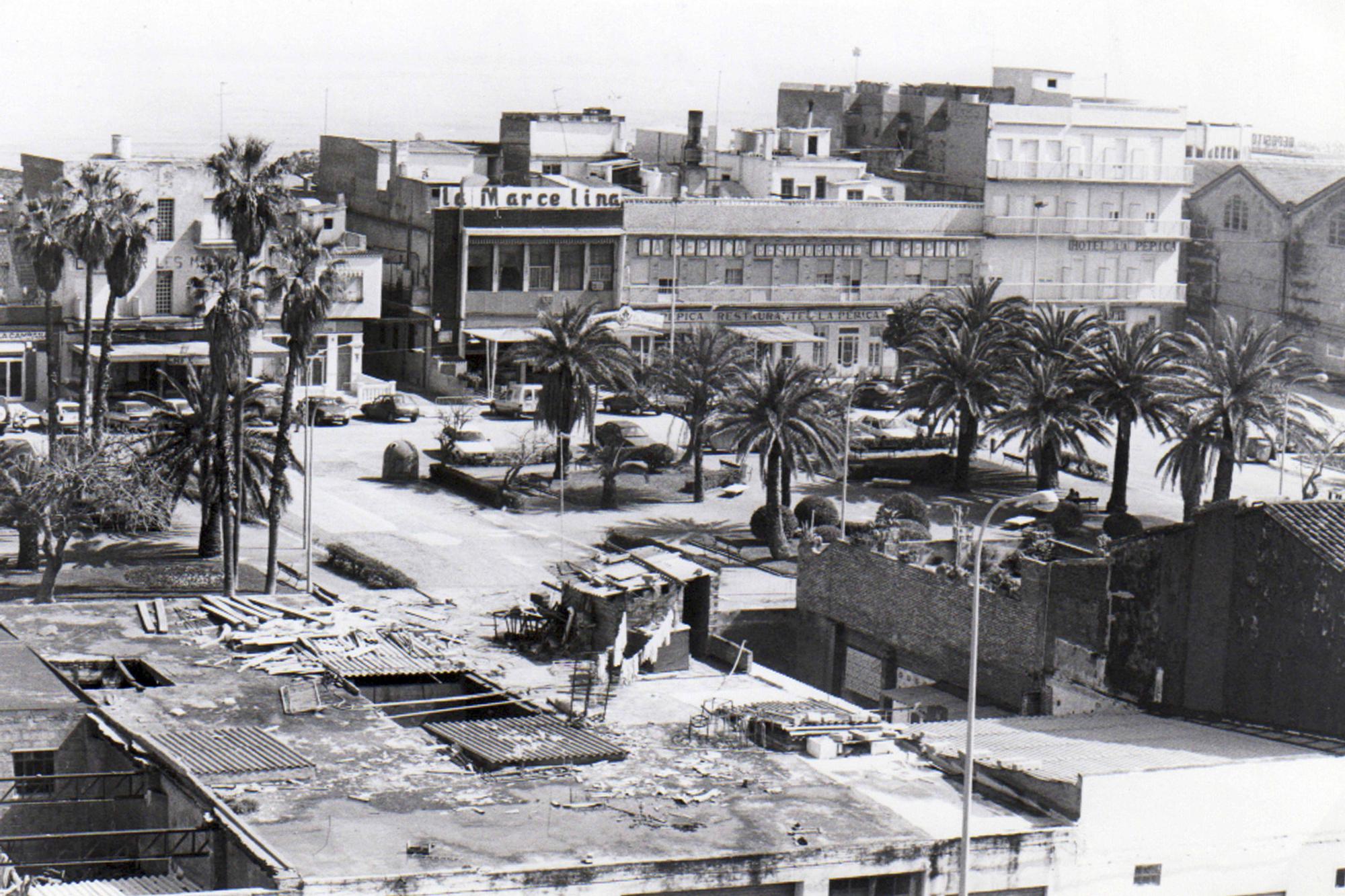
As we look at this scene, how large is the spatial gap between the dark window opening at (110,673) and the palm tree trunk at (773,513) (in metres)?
28.4

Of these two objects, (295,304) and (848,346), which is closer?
(295,304)

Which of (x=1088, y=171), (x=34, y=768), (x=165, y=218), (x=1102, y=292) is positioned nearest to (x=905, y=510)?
(x=34, y=768)

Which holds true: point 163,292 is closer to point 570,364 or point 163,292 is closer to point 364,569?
point 570,364

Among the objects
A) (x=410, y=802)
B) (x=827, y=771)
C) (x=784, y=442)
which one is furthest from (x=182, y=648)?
(x=784, y=442)

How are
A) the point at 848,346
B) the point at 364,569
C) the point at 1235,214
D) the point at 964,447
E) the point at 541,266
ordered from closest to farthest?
the point at 364,569 → the point at 964,447 → the point at 541,266 → the point at 848,346 → the point at 1235,214

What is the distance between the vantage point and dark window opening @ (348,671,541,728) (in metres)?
46.2

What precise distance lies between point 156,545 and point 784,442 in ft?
66.3

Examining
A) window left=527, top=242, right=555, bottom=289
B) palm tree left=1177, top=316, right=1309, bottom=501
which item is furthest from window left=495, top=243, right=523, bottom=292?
palm tree left=1177, top=316, right=1309, bottom=501

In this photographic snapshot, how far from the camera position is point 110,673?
4759 cm

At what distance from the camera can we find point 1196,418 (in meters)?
72.6

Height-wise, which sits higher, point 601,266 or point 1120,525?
point 601,266

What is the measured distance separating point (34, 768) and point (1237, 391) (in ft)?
139

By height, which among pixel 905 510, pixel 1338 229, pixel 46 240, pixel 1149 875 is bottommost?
pixel 1149 875

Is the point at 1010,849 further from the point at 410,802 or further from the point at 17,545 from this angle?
the point at 17,545
